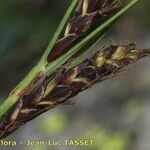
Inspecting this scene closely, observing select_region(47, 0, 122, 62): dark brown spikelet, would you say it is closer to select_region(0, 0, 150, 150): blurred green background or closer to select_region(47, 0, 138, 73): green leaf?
select_region(47, 0, 138, 73): green leaf

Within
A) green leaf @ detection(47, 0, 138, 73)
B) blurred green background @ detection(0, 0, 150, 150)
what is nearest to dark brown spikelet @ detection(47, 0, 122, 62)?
green leaf @ detection(47, 0, 138, 73)

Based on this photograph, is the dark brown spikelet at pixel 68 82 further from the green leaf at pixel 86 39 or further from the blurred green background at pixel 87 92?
the blurred green background at pixel 87 92

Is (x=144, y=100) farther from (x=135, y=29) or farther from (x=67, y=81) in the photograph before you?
(x=67, y=81)

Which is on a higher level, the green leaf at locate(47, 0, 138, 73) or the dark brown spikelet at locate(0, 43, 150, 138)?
Result: the green leaf at locate(47, 0, 138, 73)

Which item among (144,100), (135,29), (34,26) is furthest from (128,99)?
(34,26)

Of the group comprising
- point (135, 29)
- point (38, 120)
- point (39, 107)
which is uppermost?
point (135, 29)
